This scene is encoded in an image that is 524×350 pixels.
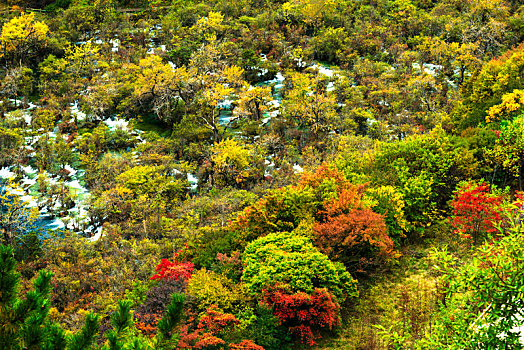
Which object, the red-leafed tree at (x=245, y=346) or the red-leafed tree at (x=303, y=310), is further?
the red-leafed tree at (x=303, y=310)

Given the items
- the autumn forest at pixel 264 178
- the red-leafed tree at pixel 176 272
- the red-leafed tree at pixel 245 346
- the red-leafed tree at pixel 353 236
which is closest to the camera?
the red-leafed tree at pixel 245 346

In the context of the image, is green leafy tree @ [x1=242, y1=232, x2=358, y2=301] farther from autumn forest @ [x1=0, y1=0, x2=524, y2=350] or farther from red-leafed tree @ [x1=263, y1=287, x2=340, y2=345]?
red-leafed tree @ [x1=263, y1=287, x2=340, y2=345]

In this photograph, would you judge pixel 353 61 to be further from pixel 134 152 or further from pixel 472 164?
pixel 472 164

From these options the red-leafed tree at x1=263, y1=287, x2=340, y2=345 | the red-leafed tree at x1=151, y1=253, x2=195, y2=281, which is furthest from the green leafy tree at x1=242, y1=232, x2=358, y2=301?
the red-leafed tree at x1=151, y1=253, x2=195, y2=281

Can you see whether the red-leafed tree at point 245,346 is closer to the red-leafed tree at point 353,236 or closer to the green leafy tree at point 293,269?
the green leafy tree at point 293,269

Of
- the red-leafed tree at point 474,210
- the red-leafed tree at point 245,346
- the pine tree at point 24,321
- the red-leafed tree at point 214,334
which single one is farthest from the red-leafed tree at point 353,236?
the pine tree at point 24,321

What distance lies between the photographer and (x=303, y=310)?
11180 mm

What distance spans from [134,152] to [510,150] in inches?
830

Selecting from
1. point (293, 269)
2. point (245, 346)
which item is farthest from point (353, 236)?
point (245, 346)

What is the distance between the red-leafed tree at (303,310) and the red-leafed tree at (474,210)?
17.4ft

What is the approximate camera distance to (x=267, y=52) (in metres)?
40.2

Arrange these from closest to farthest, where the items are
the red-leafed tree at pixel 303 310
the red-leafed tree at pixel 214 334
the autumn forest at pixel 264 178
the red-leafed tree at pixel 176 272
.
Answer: the red-leafed tree at pixel 214 334
the autumn forest at pixel 264 178
the red-leafed tree at pixel 303 310
the red-leafed tree at pixel 176 272

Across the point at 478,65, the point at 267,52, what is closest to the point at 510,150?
the point at 478,65

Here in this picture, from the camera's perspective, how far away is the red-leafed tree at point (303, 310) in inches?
437
